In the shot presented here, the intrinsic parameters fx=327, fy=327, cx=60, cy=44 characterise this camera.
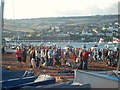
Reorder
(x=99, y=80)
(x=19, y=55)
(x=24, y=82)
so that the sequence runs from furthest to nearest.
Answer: (x=19, y=55) < (x=24, y=82) < (x=99, y=80)

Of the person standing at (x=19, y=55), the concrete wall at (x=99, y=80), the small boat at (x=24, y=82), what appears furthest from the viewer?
the person standing at (x=19, y=55)

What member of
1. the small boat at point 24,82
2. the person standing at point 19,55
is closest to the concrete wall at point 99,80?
the small boat at point 24,82

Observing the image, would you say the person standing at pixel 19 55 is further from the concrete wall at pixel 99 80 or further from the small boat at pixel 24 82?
the concrete wall at pixel 99 80

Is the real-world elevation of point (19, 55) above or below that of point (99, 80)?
above

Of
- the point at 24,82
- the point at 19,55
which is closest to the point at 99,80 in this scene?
the point at 24,82

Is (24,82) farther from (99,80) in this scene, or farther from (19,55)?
(19,55)

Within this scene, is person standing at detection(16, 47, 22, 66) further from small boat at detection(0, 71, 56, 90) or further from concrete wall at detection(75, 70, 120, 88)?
concrete wall at detection(75, 70, 120, 88)

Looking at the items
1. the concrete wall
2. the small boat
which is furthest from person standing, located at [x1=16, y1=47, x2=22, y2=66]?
the concrete wall

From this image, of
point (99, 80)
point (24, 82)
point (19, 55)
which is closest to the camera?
point (99, 80)

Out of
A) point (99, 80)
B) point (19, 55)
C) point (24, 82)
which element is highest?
point (19, 55)

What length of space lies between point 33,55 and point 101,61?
8649mm

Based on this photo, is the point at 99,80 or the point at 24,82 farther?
the point at 24,82

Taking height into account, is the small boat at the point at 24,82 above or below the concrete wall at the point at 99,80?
below

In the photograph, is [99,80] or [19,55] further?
[19,55]
